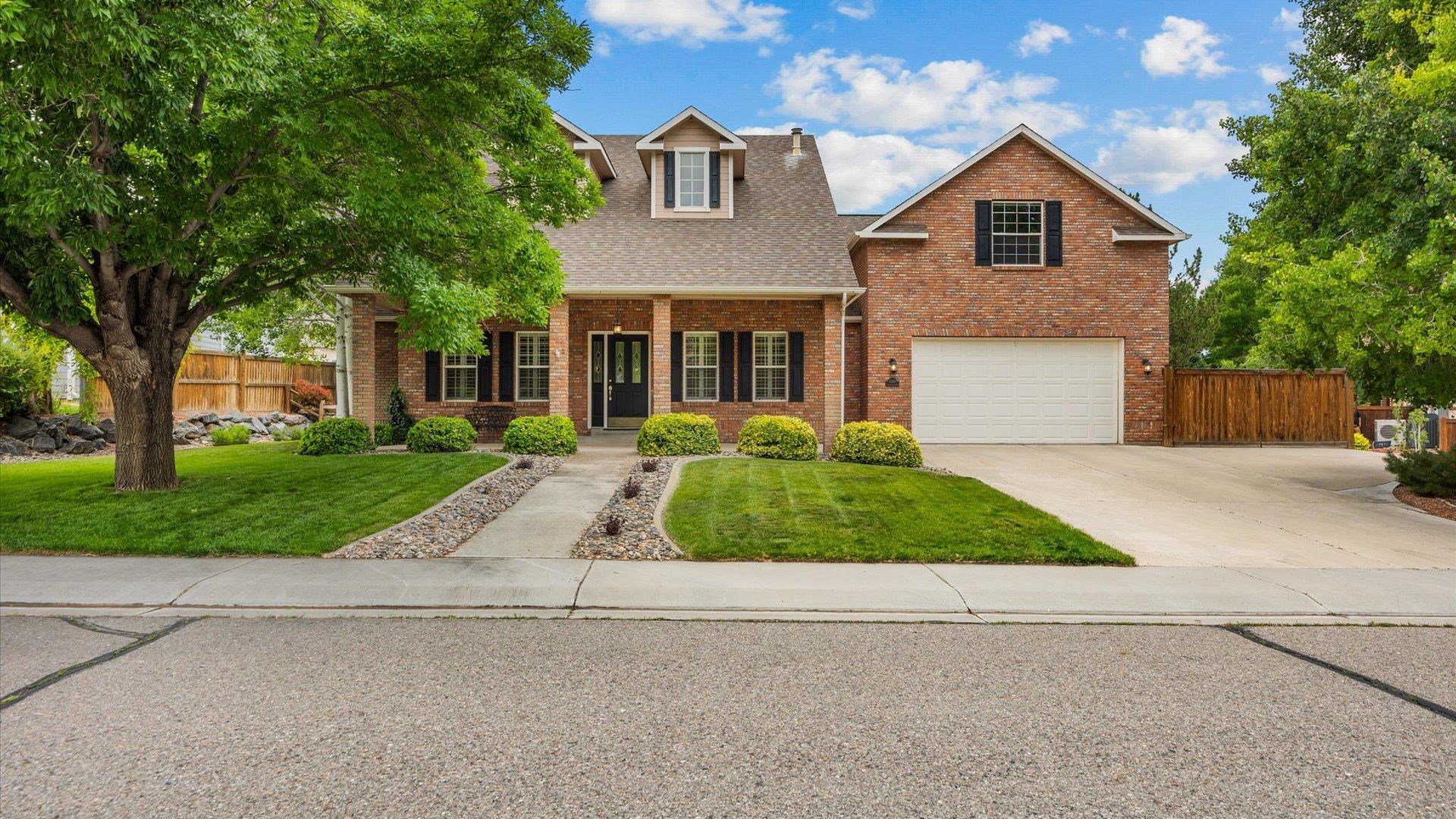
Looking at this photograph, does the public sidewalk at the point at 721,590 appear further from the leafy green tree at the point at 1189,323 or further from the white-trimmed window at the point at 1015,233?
the leafy green tree at the point at 1189,323

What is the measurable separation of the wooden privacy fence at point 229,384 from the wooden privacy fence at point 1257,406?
24.1 metres

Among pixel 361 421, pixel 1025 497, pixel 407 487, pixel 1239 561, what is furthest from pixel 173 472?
pixel 1239 561

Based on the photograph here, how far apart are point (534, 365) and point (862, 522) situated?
457 inches

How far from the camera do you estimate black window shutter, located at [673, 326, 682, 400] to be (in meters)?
17.9

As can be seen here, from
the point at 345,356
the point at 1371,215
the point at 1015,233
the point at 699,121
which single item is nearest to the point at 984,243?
the point at 1015,233

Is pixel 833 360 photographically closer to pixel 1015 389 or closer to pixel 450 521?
pixel 1015 389

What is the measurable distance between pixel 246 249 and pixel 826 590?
305 inches

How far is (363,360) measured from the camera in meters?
15.8

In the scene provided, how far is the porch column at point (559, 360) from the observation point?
51.7 ft

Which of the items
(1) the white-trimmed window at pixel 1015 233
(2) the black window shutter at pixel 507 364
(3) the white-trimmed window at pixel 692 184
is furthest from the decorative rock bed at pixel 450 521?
(1) the white-trimmed window at pixel 1015 233

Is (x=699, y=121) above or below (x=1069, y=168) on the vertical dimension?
above

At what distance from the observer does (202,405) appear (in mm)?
20766

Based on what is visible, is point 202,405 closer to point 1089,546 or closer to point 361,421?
point 361,421

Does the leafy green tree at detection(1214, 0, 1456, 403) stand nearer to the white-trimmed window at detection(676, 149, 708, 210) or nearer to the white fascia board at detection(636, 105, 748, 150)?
the white fascia board at detection(636, 105, 748, 150)
